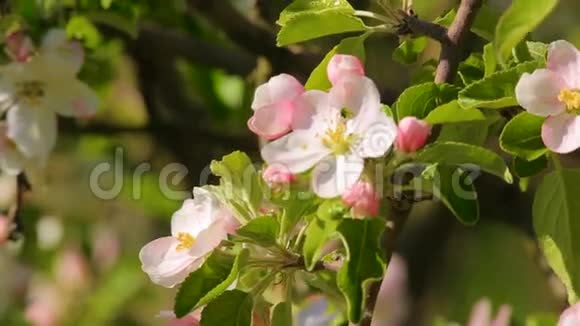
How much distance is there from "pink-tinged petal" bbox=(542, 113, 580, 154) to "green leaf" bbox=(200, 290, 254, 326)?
0.28 metres

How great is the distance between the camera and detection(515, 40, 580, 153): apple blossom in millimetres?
1026

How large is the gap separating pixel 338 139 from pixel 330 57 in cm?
9

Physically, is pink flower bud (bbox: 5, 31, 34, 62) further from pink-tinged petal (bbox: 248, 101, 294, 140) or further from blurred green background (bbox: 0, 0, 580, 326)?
pink-tinged petal (bbox: 248, 101, 294, 140)

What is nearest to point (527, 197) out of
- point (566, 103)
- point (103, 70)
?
point (103, 70)

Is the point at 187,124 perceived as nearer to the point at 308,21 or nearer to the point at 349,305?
the point at 308,21

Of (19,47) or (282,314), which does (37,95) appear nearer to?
(19,47)

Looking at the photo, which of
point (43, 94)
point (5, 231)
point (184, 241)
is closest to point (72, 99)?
point (43, 94)

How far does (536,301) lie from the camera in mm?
2684

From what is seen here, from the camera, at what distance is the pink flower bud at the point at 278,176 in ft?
3.47

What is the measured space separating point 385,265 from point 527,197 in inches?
42.9

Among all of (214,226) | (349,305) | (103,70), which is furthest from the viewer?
(103,70)

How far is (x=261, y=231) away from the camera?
105 centimetres

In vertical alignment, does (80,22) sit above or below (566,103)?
below

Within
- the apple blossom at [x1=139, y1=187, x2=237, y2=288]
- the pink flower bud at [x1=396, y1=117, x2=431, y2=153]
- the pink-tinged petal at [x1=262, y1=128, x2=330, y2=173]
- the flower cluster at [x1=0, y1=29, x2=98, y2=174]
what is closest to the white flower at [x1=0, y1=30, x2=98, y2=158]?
the flower cluster at [x1=0, y1=29, x2=98, y2=174]
